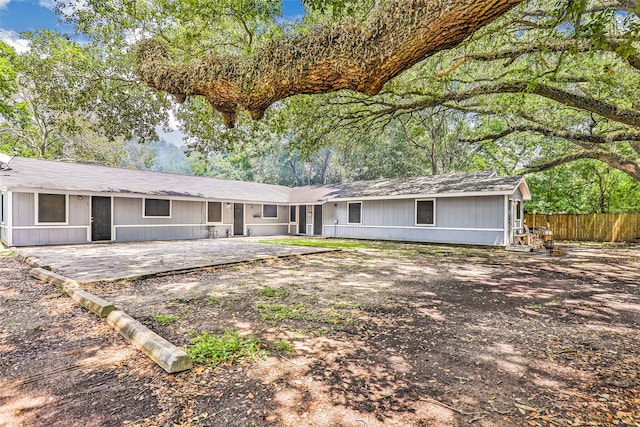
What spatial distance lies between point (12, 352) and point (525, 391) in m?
4.45

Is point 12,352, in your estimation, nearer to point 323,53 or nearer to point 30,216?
point 323,53

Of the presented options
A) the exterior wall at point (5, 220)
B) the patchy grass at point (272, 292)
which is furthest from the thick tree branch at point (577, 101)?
the exterior wall at point (5, 220)

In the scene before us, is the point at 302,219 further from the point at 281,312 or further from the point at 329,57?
the point at 329,57

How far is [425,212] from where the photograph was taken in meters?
15.4

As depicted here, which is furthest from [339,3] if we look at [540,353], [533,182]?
[533,182]

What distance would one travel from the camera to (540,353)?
3104 millimetres

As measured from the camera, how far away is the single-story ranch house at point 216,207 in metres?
12.3

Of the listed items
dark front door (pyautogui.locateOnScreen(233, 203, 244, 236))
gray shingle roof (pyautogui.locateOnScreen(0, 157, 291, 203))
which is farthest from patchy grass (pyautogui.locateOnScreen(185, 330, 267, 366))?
dark front door (pyautogui.locateOnScreen(233, 203, 244, 236))

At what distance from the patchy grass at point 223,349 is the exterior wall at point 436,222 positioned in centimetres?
1267

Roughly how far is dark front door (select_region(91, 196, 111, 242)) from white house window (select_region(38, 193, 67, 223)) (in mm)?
978

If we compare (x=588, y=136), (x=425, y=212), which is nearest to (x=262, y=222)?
(x=425, y=212)

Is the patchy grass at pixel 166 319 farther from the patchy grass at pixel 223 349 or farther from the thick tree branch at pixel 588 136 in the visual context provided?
the thick tree branch at pixel 588 136

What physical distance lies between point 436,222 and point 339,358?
13146 mm

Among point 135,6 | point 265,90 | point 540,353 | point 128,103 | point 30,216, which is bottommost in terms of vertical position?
point 540,353
